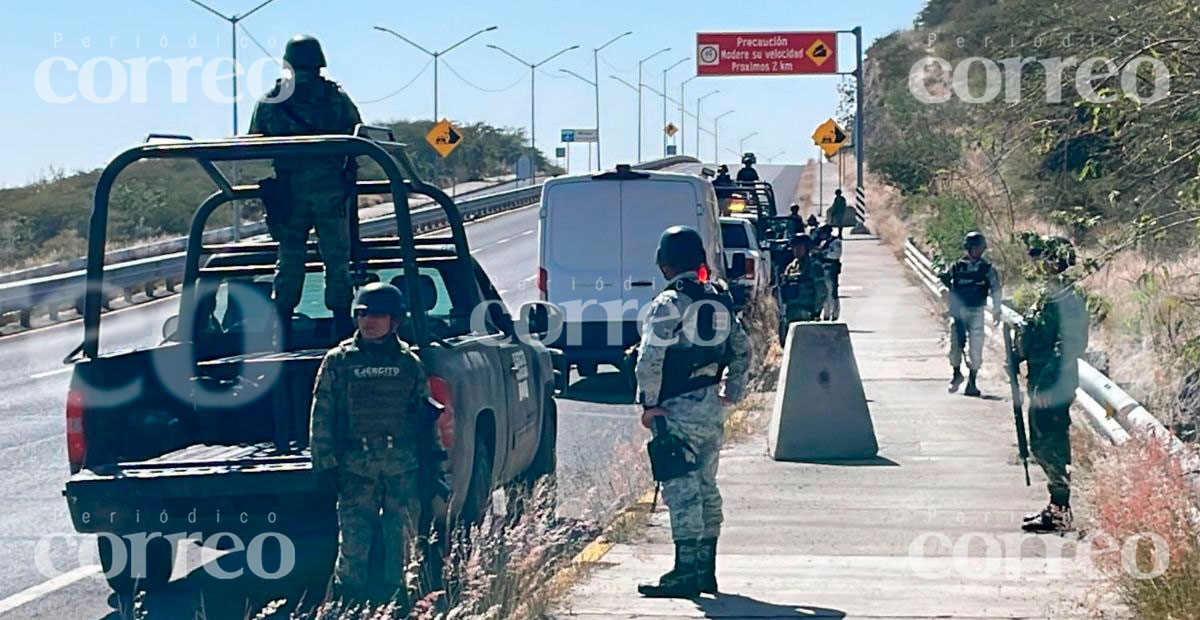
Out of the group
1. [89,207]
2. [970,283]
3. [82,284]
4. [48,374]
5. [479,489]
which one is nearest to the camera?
[479,489]

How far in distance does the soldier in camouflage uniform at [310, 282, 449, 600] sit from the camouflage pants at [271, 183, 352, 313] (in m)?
1.86

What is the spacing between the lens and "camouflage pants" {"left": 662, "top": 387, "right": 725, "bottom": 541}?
24.6 feet

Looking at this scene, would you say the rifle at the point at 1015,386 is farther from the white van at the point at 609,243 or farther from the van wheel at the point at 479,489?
the white van at the point at 609,243

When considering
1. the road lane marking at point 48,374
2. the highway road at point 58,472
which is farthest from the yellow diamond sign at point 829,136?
the road lane marking at point 48,374

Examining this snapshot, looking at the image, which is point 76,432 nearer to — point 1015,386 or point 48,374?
point 1015,386

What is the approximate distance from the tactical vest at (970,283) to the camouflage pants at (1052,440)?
233 inches

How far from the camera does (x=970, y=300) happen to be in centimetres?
1530

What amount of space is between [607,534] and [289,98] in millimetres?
2876

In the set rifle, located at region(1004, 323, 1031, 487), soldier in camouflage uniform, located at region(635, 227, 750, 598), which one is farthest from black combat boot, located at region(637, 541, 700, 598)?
rifle, located at region(1004, 323, 1031, 487)

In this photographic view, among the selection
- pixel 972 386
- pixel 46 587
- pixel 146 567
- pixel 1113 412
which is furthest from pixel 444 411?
pixel 972 386

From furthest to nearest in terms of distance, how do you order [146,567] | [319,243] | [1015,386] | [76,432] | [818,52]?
[818,52]
[1015,386]
[319,243]
[146,567]
[76,432]

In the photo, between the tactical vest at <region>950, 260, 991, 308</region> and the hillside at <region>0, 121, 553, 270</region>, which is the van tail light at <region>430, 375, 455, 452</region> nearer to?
the tactical vest at <region>950, 260, 991, 308</region>

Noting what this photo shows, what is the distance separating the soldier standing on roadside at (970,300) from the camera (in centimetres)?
1488

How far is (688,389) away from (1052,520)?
269cm
